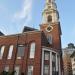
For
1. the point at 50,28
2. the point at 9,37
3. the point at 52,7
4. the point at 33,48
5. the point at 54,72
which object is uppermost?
the point at 52,7

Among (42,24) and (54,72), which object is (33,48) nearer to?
(54,72)

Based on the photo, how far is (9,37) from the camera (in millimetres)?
44875

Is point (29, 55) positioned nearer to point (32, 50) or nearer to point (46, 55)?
point (32, 50)

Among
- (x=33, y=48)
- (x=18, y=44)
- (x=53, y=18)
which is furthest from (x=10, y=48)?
(x=53, y=18)

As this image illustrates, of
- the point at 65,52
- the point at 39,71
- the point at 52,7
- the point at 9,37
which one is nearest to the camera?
the point at 39,71

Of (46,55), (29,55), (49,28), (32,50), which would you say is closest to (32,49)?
(32,50)

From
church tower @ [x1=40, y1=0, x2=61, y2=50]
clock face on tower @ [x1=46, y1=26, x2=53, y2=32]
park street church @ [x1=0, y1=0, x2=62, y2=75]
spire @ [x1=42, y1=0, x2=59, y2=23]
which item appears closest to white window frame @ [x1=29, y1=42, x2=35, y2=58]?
park street church @ [x1=0, y1=0, x2=62, y2=75]

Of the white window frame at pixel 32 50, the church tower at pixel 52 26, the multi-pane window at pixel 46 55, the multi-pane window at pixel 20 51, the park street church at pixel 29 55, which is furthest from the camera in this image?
the church tower at pixel 52 26

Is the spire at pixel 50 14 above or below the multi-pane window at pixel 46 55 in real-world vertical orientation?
above

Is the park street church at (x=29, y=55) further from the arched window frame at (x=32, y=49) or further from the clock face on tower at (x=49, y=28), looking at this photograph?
the clock face on tower at (x=49, y=28)

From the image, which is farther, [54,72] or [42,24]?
[42,24]

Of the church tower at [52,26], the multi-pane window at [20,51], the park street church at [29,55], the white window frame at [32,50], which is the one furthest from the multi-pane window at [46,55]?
the multi-pane window at [20,51]

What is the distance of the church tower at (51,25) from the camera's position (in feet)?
158

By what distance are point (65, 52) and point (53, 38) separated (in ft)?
87.7
